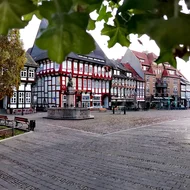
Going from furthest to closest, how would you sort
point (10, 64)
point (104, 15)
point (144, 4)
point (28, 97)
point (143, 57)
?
point (143, 57), point (28, 97), point (10, 64), point (104, 15), point (144, 4)

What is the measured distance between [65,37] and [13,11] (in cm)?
17

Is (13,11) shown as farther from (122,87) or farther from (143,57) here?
(143,57)

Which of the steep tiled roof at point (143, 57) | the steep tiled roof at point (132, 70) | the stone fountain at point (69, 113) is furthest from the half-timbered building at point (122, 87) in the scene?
the stone fountain at point (69, 113)

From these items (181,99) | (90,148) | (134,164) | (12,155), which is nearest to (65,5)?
(134,164)

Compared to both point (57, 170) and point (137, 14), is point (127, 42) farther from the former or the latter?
point (57, 170)

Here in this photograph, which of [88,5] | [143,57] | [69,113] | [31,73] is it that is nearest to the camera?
[88,5]

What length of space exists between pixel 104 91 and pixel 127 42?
53.3 m

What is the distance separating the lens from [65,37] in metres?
0.76

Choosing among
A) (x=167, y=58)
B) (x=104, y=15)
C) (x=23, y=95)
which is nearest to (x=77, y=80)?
(x=23, y=95)

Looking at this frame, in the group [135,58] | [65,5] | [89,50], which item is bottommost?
[89,50]

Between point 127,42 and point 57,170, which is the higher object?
point 127,42

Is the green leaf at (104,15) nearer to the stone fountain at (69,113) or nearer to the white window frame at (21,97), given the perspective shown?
the stone fountain at (69,113)

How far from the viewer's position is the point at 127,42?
1.43 m

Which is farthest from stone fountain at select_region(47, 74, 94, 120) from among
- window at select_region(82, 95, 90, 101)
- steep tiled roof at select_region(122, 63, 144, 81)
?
steep tiled roof at select_region(122, 63, 144, 81)
